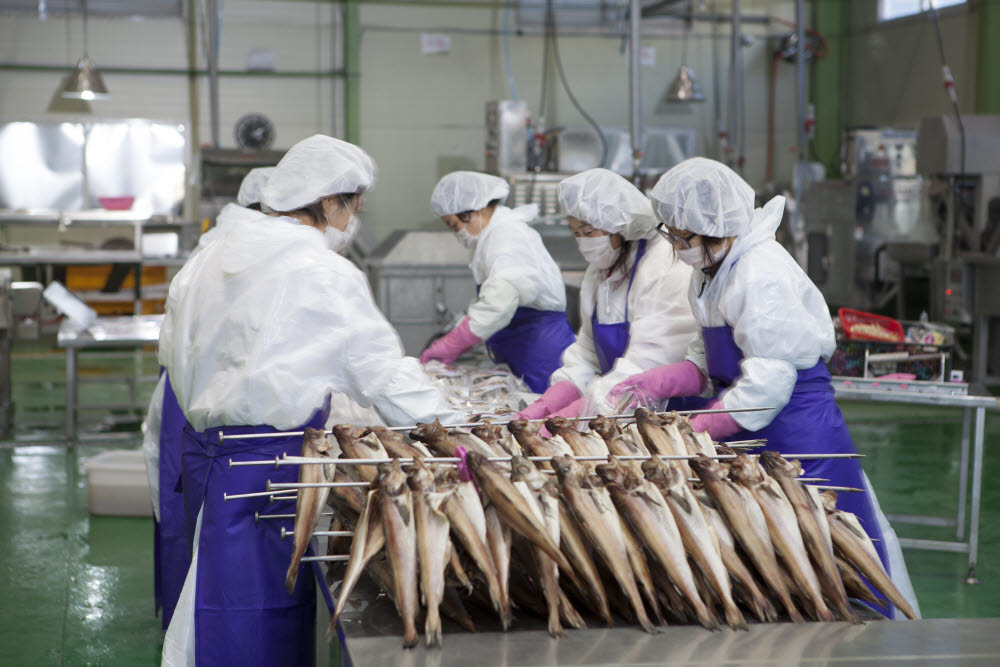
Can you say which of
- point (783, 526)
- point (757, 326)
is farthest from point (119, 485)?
point (783, 526)

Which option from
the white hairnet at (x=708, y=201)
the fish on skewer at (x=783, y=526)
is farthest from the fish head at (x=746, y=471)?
the white hairnet at (x=708, y=201)

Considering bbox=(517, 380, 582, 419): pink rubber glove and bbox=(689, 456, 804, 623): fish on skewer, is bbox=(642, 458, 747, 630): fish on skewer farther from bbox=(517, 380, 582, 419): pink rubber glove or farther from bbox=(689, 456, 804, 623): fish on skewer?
bbox=(517, 380, 582, 419): pink rubber glove

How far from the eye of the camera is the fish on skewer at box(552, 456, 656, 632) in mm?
1468

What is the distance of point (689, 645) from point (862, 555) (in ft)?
1.24

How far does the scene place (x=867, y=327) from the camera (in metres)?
3.62

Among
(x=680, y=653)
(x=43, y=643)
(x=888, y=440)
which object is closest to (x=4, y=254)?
(x=43, y=643)

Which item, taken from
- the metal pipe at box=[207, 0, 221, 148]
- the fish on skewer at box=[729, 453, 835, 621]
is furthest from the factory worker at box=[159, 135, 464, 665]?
the metal pipe at box=[207, 0, 221, 148]

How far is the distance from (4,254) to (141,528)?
173 inches

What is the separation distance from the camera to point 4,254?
312 inches

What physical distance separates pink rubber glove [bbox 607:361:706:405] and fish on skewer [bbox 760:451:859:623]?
0.78 metres

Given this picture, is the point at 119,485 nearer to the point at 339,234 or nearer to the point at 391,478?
the point at 339,234

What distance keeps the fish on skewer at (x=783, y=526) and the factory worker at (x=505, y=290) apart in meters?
1.94

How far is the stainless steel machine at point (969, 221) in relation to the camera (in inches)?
270

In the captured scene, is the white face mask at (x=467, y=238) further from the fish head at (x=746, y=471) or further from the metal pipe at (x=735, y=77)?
the metal pipe at (x=735, y=77)
